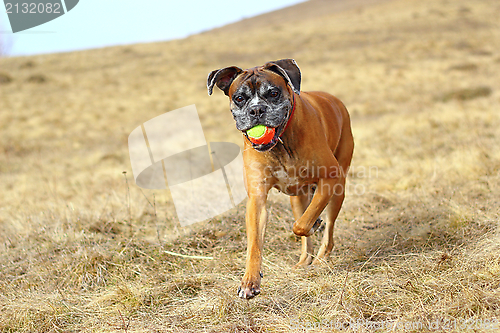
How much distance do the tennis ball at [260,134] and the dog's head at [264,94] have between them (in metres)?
0.03

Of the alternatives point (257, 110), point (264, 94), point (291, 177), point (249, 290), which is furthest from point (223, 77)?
point (249, 290)

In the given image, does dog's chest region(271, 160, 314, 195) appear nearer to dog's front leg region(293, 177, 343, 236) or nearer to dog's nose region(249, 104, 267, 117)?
dog's front leg region(293, 177, 343, 236)

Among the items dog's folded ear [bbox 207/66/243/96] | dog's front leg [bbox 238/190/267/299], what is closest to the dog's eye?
dog's folded ear [bbox 207/66/243/96]

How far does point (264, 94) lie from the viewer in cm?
327

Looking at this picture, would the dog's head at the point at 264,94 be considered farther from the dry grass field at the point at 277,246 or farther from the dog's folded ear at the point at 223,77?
the dry grass field at the point at 277,246

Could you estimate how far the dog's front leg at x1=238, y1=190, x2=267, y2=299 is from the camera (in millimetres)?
3062

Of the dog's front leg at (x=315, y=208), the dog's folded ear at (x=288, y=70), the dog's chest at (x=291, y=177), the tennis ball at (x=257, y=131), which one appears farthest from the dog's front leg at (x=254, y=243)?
the dog's folded ear at (x=288, y=70)

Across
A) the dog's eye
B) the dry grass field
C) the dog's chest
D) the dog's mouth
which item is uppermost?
A: the dog's eye

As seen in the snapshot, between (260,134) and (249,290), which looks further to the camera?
(260,134)

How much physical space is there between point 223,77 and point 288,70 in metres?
0.57

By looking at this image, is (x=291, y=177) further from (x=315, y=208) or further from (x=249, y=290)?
(x=249, y=290)

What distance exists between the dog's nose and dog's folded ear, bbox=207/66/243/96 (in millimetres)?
455

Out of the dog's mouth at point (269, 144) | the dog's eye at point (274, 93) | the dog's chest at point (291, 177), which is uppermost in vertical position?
the dog's eye at point (274, 93)

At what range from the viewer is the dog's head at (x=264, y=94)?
10.4 ft
